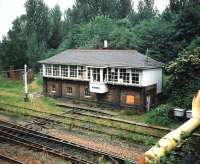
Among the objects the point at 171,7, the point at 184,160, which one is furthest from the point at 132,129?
the point at 171,7

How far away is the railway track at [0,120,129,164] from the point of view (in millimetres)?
15555

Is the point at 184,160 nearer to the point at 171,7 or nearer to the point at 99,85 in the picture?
the point at 99,85

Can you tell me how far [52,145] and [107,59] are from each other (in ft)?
47.4

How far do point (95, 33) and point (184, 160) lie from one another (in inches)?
1713

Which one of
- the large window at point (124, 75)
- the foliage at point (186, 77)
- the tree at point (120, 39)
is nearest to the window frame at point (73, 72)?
the large window at point (124, 75)

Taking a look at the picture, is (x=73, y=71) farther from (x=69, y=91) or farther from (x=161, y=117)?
(x=161, y=117)

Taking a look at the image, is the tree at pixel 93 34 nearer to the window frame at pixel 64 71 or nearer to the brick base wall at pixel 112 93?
the window frame at pixel 64 71

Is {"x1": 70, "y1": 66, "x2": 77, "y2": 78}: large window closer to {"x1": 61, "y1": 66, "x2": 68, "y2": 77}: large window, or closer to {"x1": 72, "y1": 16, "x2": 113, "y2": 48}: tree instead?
{"x1": 61, "y1": 66, "x2": 68, "y2": 77}: large window

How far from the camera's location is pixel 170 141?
34.0 feet

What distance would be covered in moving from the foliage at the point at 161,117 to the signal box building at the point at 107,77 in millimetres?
3188

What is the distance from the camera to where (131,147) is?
17969 mm

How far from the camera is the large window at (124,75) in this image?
27.3 metres

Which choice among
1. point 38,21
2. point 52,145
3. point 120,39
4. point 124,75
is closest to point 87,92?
point 124,75

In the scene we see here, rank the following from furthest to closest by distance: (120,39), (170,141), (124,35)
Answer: (124,35) → (120,39) → (170,141)
